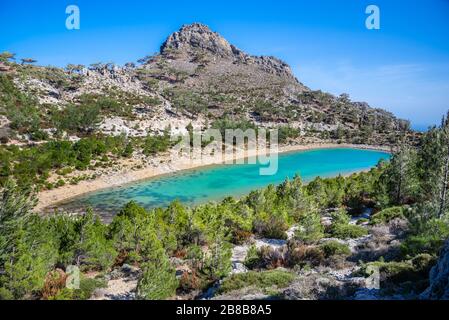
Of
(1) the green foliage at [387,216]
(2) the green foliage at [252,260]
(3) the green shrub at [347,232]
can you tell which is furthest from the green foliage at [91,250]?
(1) the green foliage at [387,216]

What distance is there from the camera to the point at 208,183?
46500 mm

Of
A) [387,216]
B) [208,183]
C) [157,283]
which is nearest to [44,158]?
[208,183]

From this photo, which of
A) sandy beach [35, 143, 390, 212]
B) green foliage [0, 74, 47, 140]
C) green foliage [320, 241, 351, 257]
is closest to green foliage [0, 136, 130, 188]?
sandy beach [35, 143, 390, 212]

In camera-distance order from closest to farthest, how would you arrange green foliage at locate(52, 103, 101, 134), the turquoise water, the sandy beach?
1. the sandy beach
2. the turquoise water
3. green foliage at locate(52, 103, 101, 134)

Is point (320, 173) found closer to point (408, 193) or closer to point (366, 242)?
point (408, 193)

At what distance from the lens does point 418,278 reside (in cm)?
1114

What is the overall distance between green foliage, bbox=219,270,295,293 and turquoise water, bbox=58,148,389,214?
23656 millimetres

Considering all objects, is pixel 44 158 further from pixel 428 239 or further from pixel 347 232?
pixel 428 239

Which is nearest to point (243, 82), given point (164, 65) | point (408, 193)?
point (164, 65)

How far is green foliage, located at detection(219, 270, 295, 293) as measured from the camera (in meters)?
11.6

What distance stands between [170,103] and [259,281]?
3555 inches

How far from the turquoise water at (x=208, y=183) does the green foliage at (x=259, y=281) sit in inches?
931

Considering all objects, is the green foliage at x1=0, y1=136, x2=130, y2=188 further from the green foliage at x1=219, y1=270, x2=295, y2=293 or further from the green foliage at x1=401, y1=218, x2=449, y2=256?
the green foliage at x1=401, y1=218, x2=449, y2=256

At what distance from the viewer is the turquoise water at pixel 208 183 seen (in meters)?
37.1
